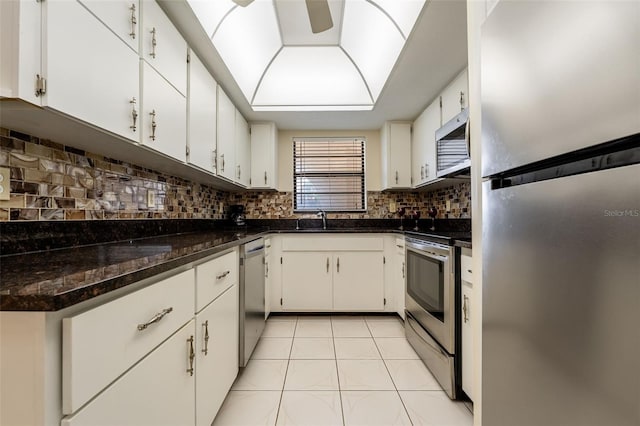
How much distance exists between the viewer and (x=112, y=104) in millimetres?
1078

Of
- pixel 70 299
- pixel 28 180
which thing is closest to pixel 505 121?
pixel 70 299

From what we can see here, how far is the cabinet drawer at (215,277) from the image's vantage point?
119cm

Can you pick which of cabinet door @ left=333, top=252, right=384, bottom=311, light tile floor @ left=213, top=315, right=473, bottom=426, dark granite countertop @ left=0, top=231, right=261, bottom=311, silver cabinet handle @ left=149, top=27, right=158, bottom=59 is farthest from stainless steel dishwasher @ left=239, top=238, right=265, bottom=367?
silver cabinet handle @ left=149, top=27, right=158, bottom=59

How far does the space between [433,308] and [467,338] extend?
1.13ft

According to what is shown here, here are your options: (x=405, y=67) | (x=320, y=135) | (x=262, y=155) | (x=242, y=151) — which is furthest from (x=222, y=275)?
(x=320, y=135)

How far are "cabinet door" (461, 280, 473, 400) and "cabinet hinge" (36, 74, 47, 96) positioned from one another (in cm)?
193

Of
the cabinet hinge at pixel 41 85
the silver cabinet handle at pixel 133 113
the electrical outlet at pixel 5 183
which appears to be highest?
the silver cabinet handle at pixel 133 113

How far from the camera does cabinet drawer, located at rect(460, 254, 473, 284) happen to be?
1.51m

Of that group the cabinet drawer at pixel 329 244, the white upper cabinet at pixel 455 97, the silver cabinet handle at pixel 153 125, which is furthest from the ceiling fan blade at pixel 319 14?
the cabinet drawer at pixel 329 244

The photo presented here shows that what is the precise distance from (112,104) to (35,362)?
0.94m

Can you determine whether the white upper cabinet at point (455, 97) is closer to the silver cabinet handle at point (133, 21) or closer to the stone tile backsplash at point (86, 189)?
the stone tile backsplash at point (86, 189)

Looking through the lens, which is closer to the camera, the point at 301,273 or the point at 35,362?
the point at 35,362

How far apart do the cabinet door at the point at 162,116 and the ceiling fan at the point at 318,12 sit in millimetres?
545

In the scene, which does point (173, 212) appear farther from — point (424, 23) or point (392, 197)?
point (392, 197)
